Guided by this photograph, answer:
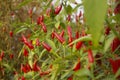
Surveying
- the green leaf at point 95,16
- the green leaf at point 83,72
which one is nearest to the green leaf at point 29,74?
the green leaf at point 83,72

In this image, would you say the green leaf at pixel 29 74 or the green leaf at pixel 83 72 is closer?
the green leaf at pixel 83 72

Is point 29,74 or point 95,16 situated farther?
point 29,74

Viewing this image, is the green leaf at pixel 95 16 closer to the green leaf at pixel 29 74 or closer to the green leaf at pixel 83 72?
the green leaf at pixel 83 72

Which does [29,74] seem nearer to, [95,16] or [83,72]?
[83,72]

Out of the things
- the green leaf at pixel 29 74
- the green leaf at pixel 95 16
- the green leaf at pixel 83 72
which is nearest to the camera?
the green leaf at pixel 95 16

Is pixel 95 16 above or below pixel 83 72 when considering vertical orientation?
above

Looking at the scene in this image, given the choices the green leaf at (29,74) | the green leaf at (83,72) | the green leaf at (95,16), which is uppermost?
the green leaf at (95,16)

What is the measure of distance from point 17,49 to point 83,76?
287 centimetres

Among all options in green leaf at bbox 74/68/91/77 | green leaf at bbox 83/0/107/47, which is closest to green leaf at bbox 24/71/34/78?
green leaf at bbox 74/68/91/77

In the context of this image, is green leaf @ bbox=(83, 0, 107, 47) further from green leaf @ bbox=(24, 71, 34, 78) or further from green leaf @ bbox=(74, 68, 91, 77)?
green leaf @ bbox=(24, 71, 34, 78)

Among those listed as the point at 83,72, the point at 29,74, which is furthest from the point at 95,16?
the point at 29,74

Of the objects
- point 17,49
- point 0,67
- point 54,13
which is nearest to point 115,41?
point 54,13

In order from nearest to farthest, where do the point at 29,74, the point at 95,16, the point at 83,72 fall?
1. the point at 95,16
2. the point at 83,72
3. the point at 29,74

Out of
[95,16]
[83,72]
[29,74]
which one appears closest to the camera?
[95,16]
